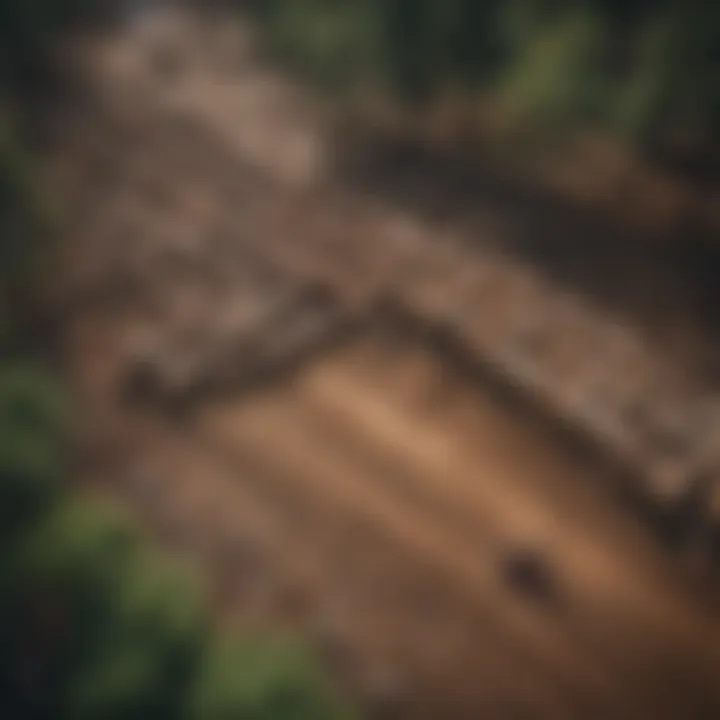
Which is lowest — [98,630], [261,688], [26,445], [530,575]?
[98,630]

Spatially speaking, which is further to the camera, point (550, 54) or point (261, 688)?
point (550, 54)

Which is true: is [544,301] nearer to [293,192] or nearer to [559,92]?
[559,92]

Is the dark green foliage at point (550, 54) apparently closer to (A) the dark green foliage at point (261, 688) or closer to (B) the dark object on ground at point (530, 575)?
(B) the dark object on ground at point (530, 575)

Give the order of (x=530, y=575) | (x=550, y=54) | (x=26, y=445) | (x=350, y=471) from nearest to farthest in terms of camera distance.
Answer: (x=26, y=445) → (x=530, y=575) → (x=350, y=471) → (x=550, y=54)

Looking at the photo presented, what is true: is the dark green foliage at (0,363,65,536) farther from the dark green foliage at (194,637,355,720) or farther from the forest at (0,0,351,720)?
the dark green foliage at (194,637,355,720)

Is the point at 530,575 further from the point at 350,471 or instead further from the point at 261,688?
the point at 261,688

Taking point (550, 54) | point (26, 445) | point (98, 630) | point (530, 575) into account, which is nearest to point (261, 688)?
point (98, 630)

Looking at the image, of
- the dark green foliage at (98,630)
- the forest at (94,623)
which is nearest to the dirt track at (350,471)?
the forest at (94,623)

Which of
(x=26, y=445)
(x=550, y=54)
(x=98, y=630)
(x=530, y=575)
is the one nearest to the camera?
(x=98, y=630)

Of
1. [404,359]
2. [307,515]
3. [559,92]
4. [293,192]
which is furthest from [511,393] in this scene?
[293,192]
